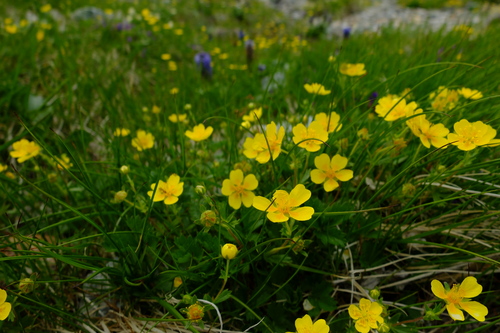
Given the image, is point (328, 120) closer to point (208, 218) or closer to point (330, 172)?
point (330, 172)

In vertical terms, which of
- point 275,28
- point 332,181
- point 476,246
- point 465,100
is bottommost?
point 275,28

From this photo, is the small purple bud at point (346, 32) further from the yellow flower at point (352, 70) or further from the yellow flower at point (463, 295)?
the yellow flower at point (463, 295)

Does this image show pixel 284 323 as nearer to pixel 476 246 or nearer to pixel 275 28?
pixel 476 246

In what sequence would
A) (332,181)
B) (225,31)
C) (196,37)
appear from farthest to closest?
(225,31)
(196,37)
(332,181)

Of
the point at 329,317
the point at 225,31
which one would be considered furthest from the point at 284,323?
the point at 225,31

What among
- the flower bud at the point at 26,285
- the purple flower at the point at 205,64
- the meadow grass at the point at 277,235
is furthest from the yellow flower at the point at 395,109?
the purple flower at the point at 205,64
